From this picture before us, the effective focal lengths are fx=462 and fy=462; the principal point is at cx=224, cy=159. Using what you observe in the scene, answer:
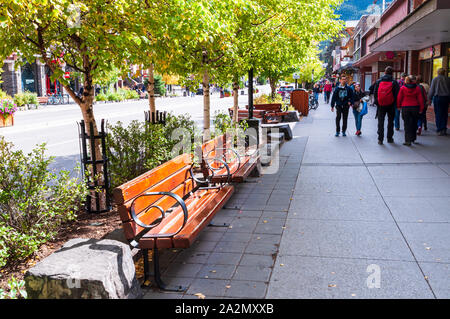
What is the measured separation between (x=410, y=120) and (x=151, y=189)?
9003 millimetres

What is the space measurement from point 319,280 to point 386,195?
339 centimetres

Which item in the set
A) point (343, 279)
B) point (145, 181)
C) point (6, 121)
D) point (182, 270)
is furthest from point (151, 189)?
point (6, 121)

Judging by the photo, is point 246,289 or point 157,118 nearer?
point 246,289

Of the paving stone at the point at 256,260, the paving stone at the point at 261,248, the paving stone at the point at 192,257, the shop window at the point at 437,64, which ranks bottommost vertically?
the paving stone at the point at 192,257

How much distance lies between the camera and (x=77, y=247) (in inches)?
150

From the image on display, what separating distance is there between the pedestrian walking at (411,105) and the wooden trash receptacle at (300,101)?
1252cm

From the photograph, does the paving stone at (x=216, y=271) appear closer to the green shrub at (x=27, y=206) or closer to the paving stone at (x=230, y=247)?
the paving stone at (x=230, y=247)

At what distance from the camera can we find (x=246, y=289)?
13.0 feet

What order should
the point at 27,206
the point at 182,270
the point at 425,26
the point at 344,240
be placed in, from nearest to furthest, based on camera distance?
the point at 182,270
the point at 27,206
the point at 344,240
the point at 425,26

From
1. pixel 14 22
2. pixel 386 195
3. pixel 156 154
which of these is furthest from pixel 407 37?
pixel 14 22

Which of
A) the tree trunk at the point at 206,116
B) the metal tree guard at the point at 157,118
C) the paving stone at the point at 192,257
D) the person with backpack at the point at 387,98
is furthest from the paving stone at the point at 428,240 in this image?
the person with backpack at the point at 387,98

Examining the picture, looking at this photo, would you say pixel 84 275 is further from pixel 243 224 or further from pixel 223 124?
pixel 223 124

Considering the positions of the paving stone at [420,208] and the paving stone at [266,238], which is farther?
the paving stone at [420,208]

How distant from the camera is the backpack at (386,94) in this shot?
12.1 meters
